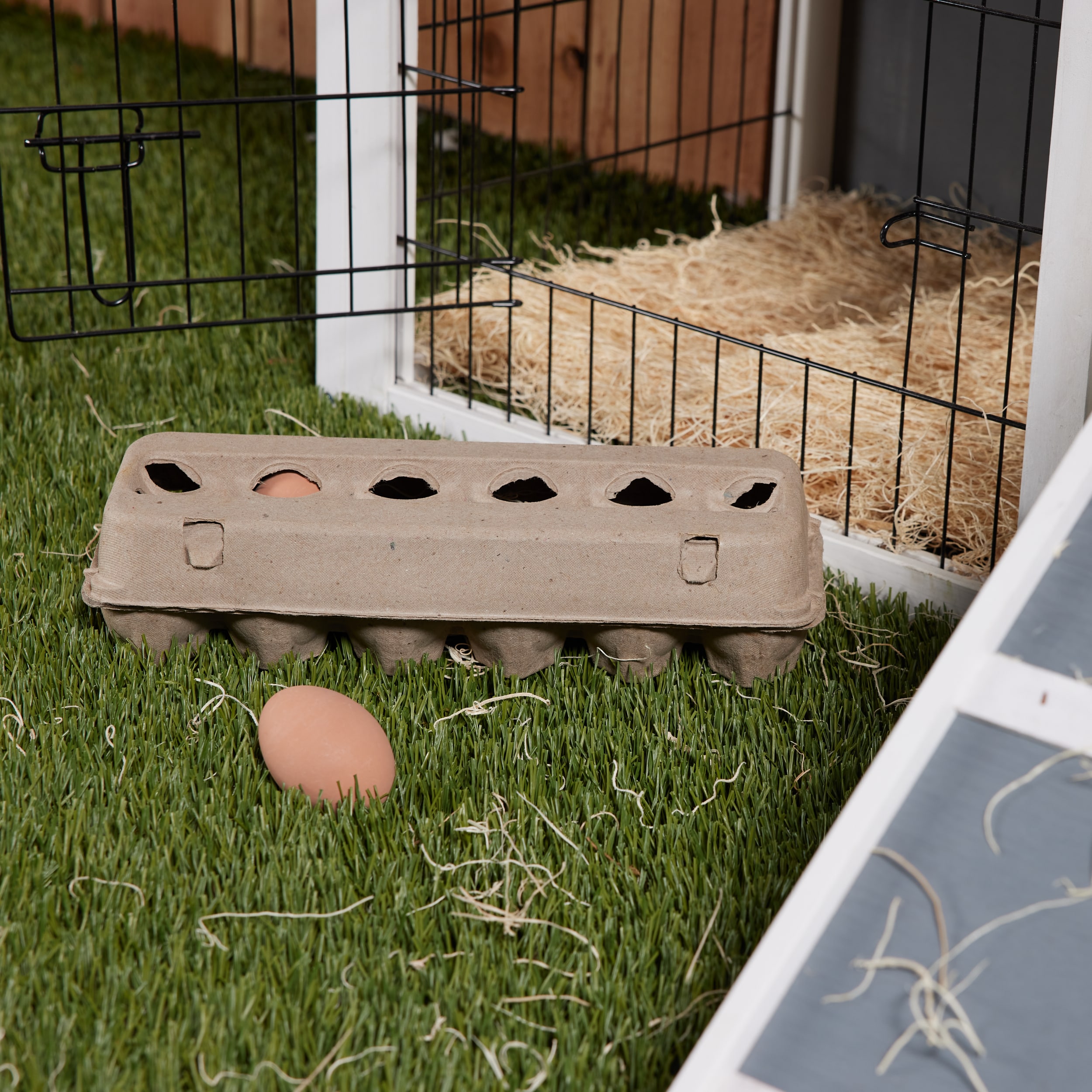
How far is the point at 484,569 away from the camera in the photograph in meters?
1.96

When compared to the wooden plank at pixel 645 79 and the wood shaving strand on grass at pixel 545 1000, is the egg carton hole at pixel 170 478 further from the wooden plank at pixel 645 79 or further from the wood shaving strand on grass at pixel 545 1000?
the wooden plank at pixel 645 79

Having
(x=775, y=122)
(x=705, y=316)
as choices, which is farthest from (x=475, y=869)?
(x=775, y=122)

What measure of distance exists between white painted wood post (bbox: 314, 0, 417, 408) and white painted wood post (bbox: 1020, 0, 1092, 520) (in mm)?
1257

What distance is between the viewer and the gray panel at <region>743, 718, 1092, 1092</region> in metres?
1.19

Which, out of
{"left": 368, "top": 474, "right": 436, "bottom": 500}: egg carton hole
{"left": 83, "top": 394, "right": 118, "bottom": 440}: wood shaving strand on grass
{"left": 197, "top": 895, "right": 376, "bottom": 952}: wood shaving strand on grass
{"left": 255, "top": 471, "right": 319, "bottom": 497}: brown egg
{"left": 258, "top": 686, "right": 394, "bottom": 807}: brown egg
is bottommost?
{"left": 197, "top": 895, "right": 376, "bottom": 952}: wood shaving strand on grass

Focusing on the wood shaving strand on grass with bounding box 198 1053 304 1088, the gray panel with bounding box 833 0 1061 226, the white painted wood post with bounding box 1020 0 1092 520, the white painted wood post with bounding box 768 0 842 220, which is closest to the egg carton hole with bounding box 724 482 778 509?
the white painted wood post with bounding box 1020 0 1092 520

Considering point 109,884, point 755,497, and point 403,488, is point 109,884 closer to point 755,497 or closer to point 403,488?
point 403,488

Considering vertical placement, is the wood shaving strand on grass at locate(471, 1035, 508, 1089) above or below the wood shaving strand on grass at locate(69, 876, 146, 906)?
below

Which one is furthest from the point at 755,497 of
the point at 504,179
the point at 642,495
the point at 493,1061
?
the point at 504,179

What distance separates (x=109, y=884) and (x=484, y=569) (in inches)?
25.7

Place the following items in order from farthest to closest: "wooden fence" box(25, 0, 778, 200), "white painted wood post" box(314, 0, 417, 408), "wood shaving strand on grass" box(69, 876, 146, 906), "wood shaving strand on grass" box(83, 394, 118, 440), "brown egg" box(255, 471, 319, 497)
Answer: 1. "wooden fence" box(25, 0, 778, 200)
2. "wood shaving strand on grass" box(83, 394, 118, 440)
3. "white painted wood post" box(314, 0, 417, 408)
4. "brown egg" box(255, 471, 319, 497)
5. "wood shaving strand on grass" box(69, 876, 146, 906)

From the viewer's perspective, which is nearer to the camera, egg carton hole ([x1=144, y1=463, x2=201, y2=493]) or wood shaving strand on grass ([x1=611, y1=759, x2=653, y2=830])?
wood shaving strand on grass ([x1=611, y1=759, x2=653, y2=830])

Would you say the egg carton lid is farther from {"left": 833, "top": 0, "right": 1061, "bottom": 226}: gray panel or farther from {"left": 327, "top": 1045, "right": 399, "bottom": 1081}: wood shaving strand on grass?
{"left": 833, "top": 0, "right": 1061, "bottom": 226}: gray panel

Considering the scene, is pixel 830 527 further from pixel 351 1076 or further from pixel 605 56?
pixel 605 56
